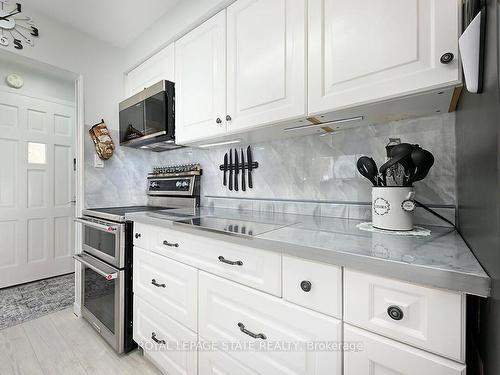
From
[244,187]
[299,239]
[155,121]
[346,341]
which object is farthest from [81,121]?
[346,341]

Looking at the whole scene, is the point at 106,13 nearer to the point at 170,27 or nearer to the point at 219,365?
the point at 170,27

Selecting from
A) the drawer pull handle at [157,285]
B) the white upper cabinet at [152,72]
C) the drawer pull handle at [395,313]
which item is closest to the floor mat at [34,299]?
the drawer pull handle at [157,285]

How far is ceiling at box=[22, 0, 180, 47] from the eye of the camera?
173 centimetres

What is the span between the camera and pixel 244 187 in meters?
1.72

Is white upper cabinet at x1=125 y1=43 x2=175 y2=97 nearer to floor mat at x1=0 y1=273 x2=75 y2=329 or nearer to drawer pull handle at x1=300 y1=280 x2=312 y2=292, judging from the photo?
drawer pull handle at x1=300 y1=280 x2=312 y2=292

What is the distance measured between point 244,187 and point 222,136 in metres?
0.41

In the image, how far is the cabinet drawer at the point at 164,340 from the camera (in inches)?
46.6

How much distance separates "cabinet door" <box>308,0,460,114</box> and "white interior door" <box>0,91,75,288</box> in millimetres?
3219

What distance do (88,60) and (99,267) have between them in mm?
1778

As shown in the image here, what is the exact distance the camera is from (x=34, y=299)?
2.34m

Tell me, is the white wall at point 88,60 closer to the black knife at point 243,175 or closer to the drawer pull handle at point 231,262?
the black knife at point 243,175

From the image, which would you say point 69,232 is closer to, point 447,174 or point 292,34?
point 292,34

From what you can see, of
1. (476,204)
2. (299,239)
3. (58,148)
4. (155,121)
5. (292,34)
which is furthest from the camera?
(58,148)

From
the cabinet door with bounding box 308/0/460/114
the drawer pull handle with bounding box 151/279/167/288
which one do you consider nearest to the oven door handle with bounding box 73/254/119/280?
the drawer pull handle with bounding box 151/279/167/288
